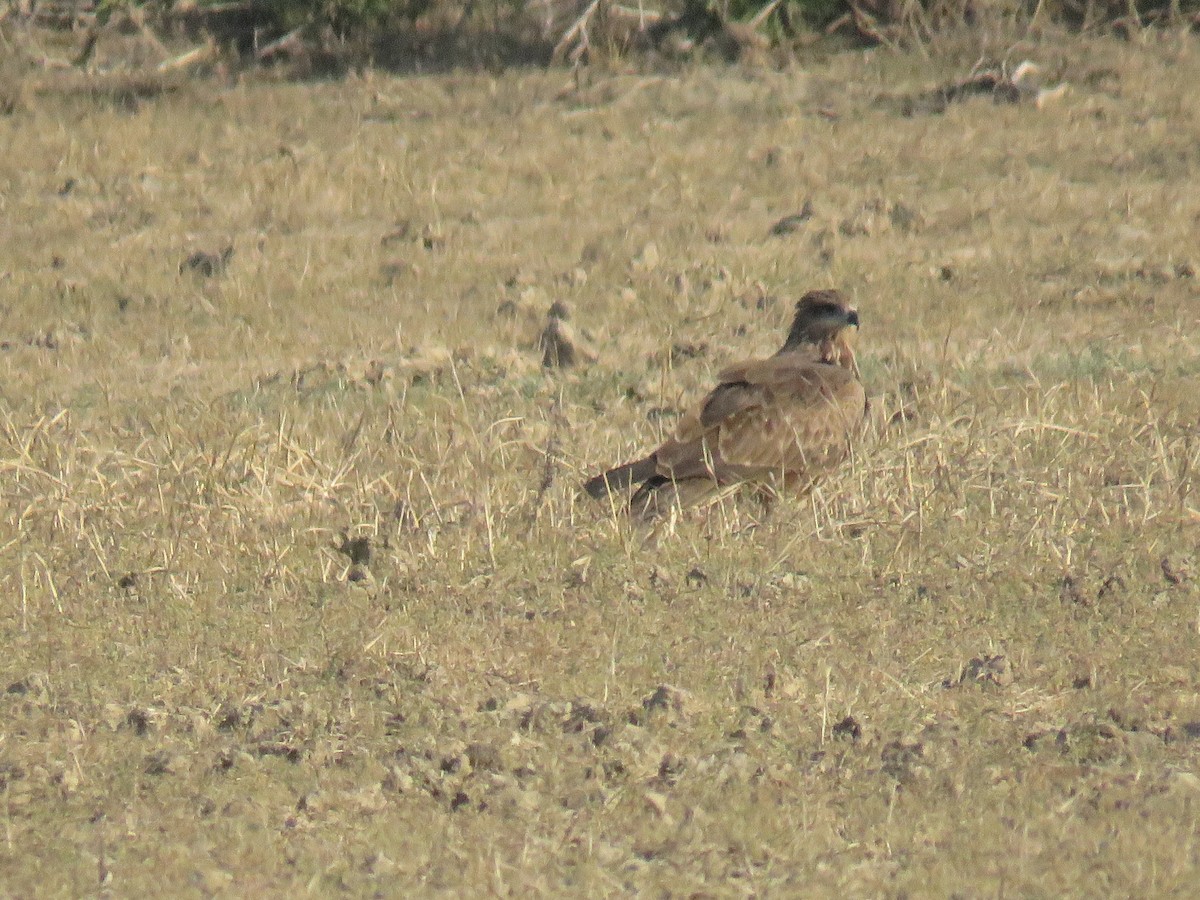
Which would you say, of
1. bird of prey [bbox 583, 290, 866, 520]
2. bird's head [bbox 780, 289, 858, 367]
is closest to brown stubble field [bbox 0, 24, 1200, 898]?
bird of prey [bbox 583, 290, 866, 520]

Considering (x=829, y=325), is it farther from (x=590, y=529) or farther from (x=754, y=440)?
(x=590, y=529)

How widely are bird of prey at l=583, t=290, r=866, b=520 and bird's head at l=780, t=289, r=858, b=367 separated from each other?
0.55m

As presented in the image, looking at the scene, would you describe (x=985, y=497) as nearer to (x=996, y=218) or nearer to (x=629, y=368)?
(x=629, y=368)

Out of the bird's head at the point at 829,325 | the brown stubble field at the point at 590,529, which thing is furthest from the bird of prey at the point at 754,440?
the bird's head at the point at 829,325

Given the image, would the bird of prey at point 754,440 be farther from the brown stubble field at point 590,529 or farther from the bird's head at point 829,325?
the bird's head at point 829,325

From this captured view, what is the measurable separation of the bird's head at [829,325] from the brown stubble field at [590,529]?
0.36 metres

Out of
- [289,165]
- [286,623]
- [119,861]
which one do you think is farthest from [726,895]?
[289,165]

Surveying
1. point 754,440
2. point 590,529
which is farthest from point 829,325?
point 590,529

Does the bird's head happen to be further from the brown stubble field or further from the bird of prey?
the bird of prey

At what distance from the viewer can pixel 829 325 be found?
9102 mm

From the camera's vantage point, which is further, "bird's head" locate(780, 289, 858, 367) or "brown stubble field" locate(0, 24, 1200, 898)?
"bird's head" locate(780, 289, 858, 367)

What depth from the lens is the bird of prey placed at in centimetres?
769

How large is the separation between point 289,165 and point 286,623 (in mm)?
8211

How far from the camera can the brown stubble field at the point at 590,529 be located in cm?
511
